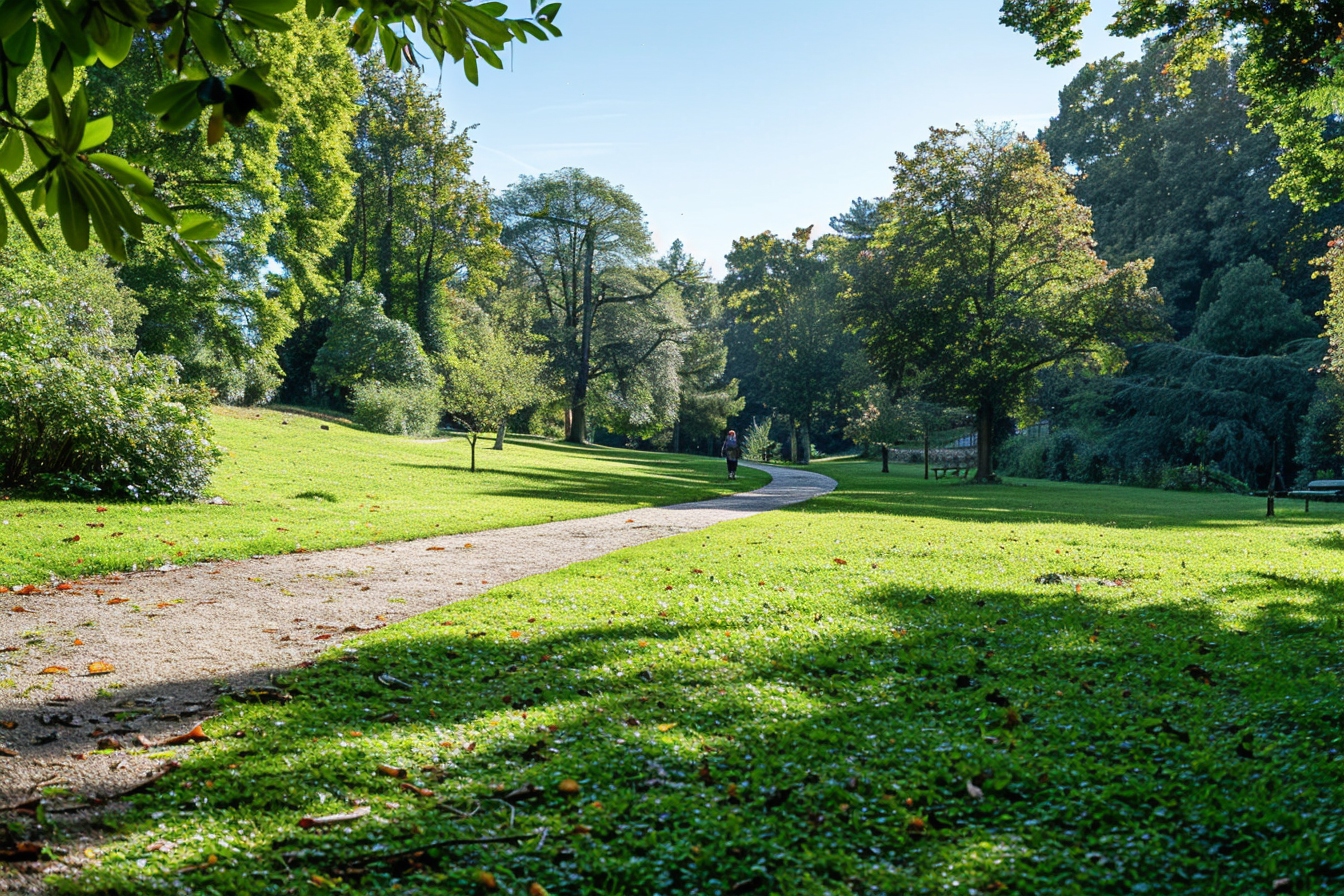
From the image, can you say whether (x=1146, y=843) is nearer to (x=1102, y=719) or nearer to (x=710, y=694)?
(x=1102, y=719)

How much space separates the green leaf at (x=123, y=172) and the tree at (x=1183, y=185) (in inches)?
1765

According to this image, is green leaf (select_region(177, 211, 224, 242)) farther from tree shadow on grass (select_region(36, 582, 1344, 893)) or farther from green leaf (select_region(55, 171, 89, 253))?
tree shadow on grass (select_region(36, 582, 1344, 893))

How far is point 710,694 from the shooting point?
15.0ft

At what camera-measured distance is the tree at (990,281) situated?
26719mm

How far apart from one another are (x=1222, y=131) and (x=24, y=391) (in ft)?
182

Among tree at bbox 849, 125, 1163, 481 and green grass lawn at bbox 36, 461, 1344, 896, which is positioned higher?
tree at bbox 849, 125, 1163, 481

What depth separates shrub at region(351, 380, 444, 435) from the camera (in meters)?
30.3

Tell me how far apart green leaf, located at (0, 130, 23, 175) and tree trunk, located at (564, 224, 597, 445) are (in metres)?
45.1

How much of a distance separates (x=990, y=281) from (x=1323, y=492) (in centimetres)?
1268

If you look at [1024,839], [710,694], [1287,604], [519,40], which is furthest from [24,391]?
[1287,604]

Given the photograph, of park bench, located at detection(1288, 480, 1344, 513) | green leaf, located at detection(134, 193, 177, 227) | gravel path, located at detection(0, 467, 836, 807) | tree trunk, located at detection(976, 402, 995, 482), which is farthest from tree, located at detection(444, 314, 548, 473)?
green leaf, located at detection(134, 193, 177, 227)

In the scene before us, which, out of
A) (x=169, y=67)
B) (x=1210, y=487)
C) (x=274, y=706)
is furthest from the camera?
(x=1210, y=487)

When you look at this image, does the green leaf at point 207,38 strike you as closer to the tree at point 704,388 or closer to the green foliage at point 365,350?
the green foliage at point 365,350

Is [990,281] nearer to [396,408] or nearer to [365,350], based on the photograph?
[396,408]
